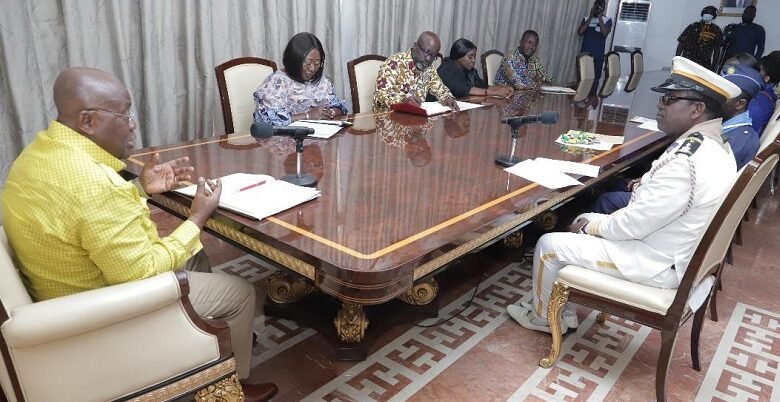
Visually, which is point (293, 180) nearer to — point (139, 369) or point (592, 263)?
point (139, 369)

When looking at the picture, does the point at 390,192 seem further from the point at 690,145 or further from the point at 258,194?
the point at 690,145

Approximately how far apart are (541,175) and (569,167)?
0.22 meters

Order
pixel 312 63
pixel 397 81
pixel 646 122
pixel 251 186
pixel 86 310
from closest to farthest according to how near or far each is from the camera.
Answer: pixel 86 310
pixel 251 186
pixel 312 63
pixel 646 122
pixel 397 81

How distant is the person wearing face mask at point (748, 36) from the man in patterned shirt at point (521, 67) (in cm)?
400

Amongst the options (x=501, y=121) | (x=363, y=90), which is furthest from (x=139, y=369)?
(x=363, y=90)

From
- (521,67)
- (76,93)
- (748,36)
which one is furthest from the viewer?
(748,36)

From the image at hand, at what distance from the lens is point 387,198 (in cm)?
159

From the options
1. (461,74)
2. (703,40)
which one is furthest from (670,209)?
(703,40)

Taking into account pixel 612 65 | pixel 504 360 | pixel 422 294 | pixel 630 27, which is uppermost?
pixel 630 27

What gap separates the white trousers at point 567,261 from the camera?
170 cm

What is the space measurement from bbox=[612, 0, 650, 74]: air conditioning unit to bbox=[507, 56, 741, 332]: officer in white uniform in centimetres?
727

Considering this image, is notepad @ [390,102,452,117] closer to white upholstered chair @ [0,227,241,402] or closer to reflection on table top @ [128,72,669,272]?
reflection on table top @ [128,72,669,272]

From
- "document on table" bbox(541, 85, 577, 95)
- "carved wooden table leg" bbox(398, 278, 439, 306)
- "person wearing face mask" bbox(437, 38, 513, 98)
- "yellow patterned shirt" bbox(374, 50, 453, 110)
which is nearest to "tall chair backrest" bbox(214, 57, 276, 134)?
"yellow patterned shirt" bbox(374, 50, 453, 110)

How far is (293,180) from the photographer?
165 centimetres
